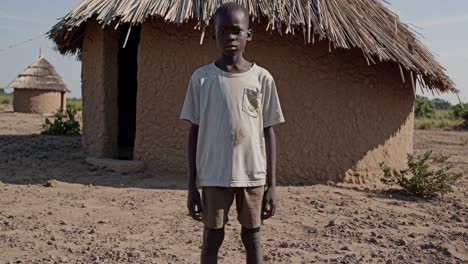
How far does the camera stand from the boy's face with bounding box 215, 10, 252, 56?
7.77ft

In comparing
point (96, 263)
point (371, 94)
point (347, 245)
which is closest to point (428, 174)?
point (371, 94)

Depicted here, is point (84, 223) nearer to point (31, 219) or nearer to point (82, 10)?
point (31, 219)

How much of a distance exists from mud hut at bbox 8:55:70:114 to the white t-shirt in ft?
53.2

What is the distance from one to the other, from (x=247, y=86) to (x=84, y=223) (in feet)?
8.00

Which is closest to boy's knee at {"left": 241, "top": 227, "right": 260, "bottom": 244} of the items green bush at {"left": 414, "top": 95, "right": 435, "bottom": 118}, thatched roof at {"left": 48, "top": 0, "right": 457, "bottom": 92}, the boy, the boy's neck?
the boy

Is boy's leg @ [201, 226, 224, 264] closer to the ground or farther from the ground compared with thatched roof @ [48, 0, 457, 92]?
closer to the ground

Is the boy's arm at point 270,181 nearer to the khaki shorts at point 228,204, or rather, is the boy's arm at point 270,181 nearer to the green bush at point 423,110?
the khaki shorts at point 228,204

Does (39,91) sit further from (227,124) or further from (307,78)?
(227,124)

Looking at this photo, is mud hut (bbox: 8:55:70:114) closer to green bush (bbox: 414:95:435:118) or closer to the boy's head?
the boy's head

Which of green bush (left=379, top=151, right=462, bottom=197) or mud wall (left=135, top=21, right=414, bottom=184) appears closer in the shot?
green bush (left=379, top=151, right=462, bottom=197)

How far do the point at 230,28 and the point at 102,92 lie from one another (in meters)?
4.58

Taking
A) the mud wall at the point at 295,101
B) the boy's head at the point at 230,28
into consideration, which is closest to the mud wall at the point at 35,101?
the mud wall at the point at 295,101

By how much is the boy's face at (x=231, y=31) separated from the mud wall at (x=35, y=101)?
16.6 m

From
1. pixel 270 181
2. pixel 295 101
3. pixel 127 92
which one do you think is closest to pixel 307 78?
pixel 295 101
